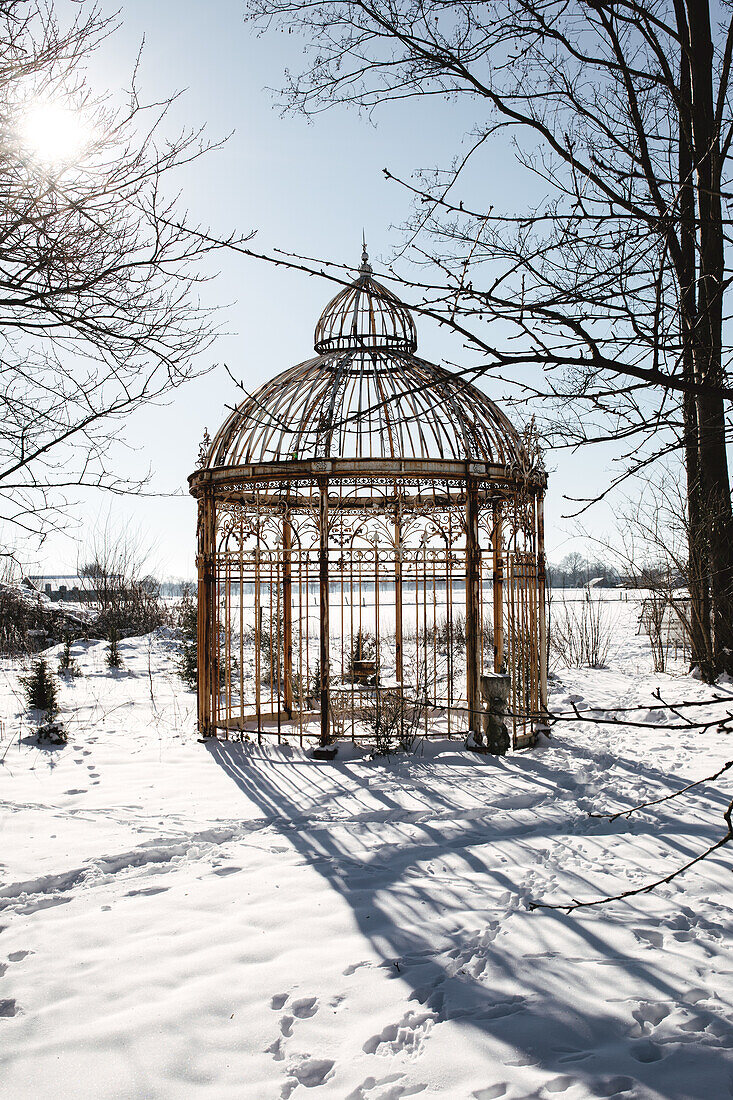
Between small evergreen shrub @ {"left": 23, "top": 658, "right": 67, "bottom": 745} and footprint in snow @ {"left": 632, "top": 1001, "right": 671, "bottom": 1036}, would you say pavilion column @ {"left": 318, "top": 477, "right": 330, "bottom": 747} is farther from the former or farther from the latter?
footprint in snow @ {"left": 632, "top": 1001, "right": 671, "bottom": 1036}

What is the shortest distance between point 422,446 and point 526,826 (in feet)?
14.8

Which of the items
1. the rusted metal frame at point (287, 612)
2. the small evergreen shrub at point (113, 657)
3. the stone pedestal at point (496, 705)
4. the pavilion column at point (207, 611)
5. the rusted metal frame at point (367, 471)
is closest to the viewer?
the stone pedestal at point (496, 705)

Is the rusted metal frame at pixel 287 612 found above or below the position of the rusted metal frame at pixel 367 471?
below

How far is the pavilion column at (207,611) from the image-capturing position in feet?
30.4

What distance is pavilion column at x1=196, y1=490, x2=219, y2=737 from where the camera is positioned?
9.27m

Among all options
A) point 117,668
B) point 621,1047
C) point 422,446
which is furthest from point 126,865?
point 117,668

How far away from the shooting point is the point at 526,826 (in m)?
5.81

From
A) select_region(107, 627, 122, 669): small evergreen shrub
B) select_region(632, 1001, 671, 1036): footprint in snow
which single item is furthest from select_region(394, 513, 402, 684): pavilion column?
select_region(107, 627, 122, 669): small evergreen shrub

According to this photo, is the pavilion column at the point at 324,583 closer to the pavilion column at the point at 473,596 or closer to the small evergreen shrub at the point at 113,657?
the pavilion column at the point at 473,596

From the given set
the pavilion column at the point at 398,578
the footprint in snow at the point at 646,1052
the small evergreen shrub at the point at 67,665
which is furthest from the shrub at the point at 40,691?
the footprint in snow at the point at 646,1052

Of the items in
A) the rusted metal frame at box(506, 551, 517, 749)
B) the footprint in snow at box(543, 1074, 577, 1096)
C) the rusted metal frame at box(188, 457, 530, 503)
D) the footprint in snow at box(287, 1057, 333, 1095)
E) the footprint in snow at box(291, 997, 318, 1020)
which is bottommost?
the footprint in snow at box(287, 1057, 333, 1095)

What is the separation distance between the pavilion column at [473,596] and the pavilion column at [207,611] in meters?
3.04

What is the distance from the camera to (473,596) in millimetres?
8547

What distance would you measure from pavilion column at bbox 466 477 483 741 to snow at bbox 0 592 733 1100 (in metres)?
1.14
